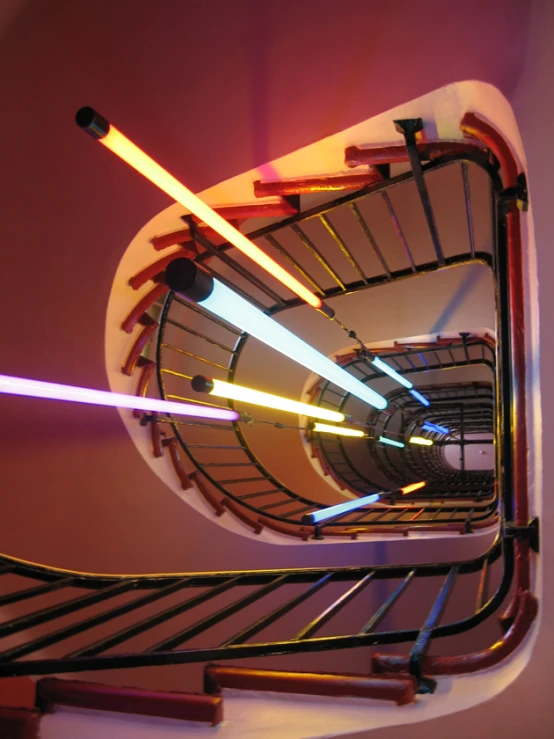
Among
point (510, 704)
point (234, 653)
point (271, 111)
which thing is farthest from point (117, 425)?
point (510, 704)

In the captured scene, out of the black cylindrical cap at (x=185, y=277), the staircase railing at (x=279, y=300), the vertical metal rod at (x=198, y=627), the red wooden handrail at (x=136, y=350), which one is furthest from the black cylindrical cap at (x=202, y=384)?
the red wooden handrail at (x=136, y=350)

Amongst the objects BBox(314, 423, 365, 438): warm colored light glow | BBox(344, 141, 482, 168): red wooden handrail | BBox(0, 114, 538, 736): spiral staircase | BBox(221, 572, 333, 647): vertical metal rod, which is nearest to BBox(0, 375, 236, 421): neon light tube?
BBox(0, 114, 538, 736): spiral staircase

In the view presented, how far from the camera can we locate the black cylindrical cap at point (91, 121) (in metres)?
0.95

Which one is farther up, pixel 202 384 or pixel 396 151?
pixel 396 151

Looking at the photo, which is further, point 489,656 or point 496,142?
point 496,142

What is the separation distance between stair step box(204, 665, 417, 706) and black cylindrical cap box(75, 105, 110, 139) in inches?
53.7

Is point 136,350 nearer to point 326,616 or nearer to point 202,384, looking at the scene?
point 202,384

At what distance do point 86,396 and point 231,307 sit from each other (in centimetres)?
89

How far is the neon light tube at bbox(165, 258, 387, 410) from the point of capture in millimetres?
986

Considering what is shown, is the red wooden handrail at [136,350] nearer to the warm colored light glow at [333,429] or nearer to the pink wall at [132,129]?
the pink wall at [132,129]

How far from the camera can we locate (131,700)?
4.23ft

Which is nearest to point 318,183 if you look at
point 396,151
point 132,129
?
point 396,151

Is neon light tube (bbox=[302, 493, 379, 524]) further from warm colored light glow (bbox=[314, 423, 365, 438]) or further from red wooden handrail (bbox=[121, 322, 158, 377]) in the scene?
red wooden handrail (bbox=[121, 322, 158, 377])

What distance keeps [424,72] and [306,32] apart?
A: 1.35ft
